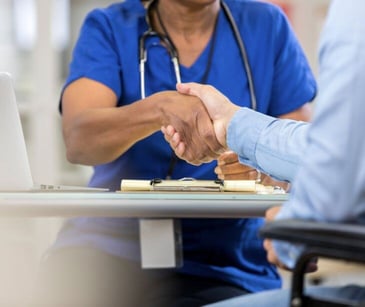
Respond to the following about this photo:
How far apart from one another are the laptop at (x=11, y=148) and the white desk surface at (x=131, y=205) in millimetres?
92

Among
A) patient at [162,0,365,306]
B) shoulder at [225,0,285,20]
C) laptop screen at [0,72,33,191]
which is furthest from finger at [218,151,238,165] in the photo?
patient at [162,0,365,306]

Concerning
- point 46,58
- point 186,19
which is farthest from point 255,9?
point 46,58

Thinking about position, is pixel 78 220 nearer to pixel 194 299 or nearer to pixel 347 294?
pixel 194 299

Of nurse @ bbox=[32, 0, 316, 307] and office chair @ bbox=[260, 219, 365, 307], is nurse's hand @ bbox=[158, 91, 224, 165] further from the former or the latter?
office chair @ bbox=[260, 219, 365, 307]

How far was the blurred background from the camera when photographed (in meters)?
4.06

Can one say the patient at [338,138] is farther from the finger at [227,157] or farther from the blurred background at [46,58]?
the blurred background at [46,58]

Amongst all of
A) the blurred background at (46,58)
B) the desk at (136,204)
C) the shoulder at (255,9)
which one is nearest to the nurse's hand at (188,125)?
the desk at (136,204)

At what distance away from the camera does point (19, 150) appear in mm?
1561

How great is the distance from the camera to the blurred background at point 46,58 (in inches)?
160

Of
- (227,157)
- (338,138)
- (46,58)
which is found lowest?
(46,58)

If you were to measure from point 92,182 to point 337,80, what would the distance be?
117cm

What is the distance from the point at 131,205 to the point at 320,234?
52cm

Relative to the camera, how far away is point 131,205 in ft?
4.66

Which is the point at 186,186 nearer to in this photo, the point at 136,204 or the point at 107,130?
the point at 136,204
